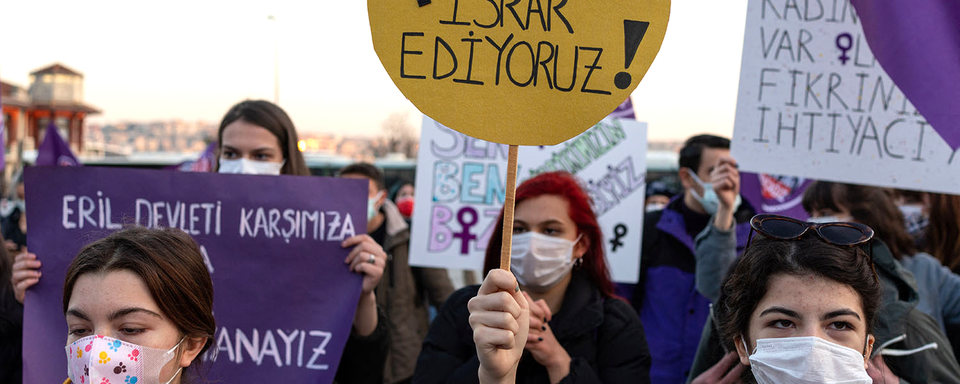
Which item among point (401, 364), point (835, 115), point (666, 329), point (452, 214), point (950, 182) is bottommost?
point (401, 364)

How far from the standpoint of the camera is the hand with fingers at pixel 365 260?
8.89ft

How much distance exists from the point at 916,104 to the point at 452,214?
100 inches

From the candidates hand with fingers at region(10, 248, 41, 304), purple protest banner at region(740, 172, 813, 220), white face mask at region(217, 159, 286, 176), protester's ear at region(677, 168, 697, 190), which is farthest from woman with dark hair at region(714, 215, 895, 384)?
purple protest banner at region(740, 172, 813, 220)

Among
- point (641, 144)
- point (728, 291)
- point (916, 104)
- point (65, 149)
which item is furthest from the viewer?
point (65, 149)

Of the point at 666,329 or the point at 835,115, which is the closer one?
the point at 835,115

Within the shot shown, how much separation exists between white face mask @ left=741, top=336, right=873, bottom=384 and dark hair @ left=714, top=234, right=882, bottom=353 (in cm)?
16


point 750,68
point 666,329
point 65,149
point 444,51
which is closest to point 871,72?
point 750,68

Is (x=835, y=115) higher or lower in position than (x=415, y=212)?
higher

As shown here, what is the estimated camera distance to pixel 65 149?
758 centimetres

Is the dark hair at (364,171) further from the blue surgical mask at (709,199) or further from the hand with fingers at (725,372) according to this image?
the hand with fingers at (725,372)

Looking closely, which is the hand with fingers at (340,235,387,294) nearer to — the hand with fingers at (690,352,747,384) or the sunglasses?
the hand with fingers at (690,352,747,384)

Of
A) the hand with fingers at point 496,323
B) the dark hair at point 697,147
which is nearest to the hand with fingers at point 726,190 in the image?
the dark hair at point 697,147

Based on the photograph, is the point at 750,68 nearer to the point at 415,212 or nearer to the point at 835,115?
the point at 835,115

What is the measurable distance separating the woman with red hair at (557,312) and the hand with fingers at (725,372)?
324 mm
